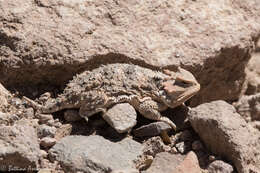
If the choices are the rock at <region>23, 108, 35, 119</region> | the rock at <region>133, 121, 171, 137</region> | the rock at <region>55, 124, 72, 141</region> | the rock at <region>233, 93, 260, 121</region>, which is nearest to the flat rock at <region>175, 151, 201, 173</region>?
Answer: the rock at <region>133, 121, 171, 137</region>

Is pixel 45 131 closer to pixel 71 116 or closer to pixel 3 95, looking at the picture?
pixel 71 116

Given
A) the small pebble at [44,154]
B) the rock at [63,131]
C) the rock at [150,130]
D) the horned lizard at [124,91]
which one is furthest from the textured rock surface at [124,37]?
the small pebble at [44,154]

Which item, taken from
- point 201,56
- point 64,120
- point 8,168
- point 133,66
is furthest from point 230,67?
point 8,168

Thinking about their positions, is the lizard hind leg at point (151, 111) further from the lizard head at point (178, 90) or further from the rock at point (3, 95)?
the rock at point (3, 95)

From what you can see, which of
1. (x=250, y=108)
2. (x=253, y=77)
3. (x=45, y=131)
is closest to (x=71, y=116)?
(x=45, y=131)

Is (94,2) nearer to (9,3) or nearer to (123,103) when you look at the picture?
(9,3)

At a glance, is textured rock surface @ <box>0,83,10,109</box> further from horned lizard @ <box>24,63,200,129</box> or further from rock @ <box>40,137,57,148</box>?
rock @ <box>40,137,57,148</box>
